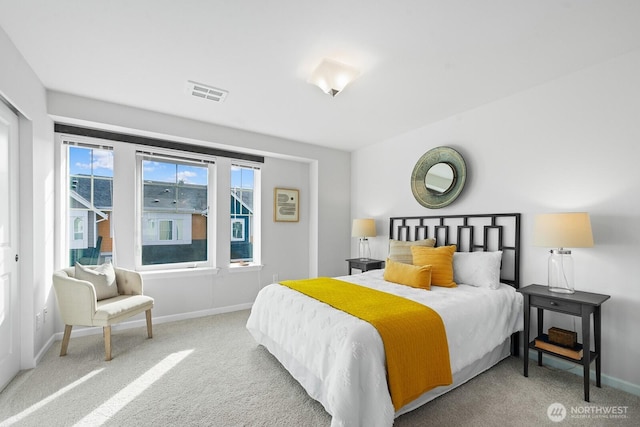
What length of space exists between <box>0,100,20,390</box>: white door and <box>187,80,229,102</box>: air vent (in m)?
1.35

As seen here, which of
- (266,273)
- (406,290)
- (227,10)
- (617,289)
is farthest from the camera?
(266,273)

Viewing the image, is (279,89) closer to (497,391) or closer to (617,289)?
(497,391)

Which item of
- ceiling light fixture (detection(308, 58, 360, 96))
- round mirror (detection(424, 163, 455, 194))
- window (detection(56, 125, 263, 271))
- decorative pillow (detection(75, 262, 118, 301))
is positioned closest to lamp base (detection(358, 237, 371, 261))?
round mirror (detection(424, 163, 455, 194))

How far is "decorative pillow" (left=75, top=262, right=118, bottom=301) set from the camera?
9.34ft

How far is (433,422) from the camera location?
180 centimetres

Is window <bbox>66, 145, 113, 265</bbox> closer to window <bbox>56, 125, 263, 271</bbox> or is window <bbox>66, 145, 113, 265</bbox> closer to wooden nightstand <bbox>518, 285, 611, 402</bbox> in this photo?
window <bbox>56, 125, 263, 271</bbox>

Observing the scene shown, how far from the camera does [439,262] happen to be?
115 inches

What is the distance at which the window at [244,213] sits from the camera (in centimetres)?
425

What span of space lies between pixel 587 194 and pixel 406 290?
1.71 meters

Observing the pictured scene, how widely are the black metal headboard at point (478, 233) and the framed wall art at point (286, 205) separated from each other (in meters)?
1.75

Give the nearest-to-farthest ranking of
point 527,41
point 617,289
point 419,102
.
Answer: point 527,41 < point 617,289 < point 419,102

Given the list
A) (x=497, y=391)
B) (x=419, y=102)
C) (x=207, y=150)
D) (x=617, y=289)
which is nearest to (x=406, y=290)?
(x=497, y=391)

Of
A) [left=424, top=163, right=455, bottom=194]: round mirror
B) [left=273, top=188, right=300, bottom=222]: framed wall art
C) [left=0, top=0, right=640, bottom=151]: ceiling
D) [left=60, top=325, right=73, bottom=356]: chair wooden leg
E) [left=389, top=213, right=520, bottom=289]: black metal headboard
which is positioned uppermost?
[left=0, top=0, right=640, bottom=151]: ceiling

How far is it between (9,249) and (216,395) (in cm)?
198
